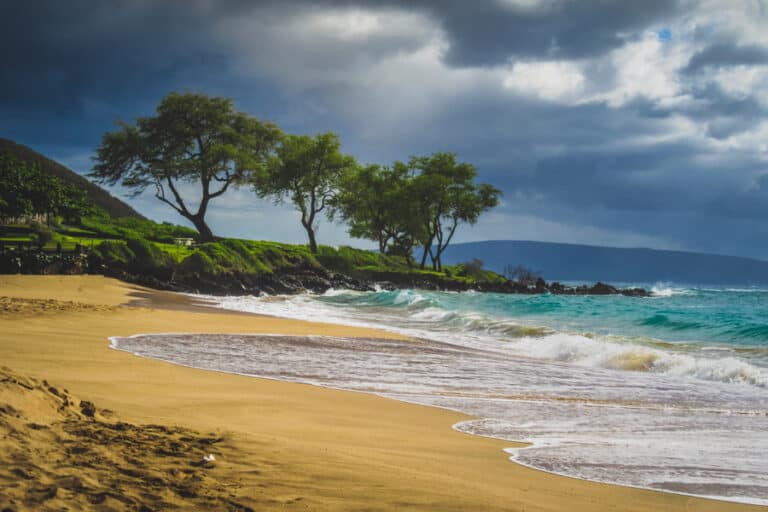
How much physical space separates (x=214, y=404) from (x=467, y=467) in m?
2.83

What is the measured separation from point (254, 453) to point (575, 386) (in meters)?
7.10

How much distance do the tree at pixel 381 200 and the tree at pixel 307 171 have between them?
11.0 feet

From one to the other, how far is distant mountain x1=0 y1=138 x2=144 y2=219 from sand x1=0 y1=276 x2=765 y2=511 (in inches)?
3223

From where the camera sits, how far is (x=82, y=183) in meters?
88.6

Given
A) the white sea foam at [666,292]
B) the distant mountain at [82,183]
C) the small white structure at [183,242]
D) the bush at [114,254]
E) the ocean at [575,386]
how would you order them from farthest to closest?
the distant mountain at [82,183]
the white sea foam at [666,292]
the small white structure at [183,242]
the bush at [114,254]
the ocean at [575,386]

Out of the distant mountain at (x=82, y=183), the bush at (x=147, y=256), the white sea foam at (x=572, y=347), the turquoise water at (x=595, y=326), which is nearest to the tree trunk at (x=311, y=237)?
the bush at (x=147, y=256)

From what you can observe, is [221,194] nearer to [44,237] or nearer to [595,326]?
[44,237]

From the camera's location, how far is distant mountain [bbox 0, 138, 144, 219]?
276ft

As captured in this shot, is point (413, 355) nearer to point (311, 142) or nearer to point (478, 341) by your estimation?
point (478, 341)

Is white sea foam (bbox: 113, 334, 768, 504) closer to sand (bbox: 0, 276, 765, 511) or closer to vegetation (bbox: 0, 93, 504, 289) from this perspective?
sand (bbox: 0, 276, 765, 511)

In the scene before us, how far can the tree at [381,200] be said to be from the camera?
222 ft

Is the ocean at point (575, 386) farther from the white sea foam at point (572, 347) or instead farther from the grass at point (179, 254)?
the grass at point (179, 254)

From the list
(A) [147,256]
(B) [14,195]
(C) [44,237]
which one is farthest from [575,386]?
(B) [14,195]

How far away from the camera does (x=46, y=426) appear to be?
4047 millimetres
